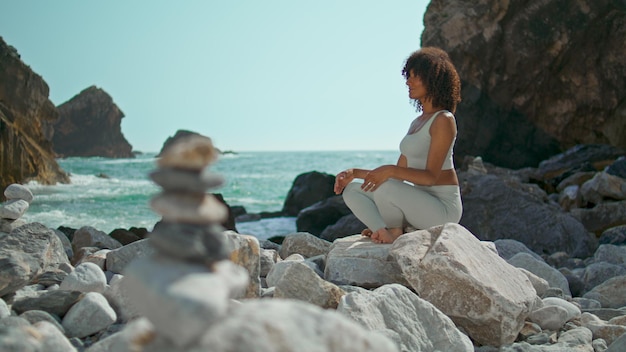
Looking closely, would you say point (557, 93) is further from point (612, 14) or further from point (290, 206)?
point (290, 206)

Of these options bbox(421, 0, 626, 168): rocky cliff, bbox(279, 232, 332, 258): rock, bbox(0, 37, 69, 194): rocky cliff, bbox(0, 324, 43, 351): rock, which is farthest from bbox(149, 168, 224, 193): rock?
bbox(421, 0, 626, 168): rocky cliff

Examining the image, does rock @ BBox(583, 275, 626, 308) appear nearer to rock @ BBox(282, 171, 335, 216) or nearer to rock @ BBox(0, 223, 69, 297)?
rock @ BBox(0, 223, 69, 297)

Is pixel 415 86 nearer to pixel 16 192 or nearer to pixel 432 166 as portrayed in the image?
pixel 432 166

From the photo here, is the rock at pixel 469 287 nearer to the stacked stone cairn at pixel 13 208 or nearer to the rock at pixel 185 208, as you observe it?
the rock at pixel 185 208

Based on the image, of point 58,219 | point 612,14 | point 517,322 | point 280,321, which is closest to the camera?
point 280,321

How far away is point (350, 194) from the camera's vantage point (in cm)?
489

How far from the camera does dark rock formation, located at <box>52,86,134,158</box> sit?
76750mm

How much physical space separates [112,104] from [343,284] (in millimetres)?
79300

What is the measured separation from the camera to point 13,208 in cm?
462

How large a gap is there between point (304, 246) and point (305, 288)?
2157mm

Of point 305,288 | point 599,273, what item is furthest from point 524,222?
point 305,288

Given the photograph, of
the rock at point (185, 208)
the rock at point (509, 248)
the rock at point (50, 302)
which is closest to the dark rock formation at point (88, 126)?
the rock at point (509, 248)

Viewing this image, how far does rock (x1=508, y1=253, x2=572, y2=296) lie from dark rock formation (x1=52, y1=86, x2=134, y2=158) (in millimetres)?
76717

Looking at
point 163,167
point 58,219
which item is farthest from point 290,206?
point 163,167
